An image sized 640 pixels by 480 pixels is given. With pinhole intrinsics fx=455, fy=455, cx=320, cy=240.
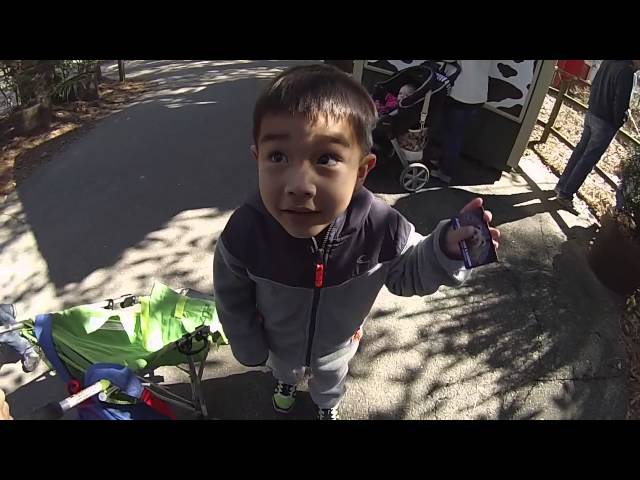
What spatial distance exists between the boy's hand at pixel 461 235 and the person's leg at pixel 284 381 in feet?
3.19

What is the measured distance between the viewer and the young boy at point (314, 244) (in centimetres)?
121

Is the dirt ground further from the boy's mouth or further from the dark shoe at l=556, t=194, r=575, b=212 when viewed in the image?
the boy's mouth

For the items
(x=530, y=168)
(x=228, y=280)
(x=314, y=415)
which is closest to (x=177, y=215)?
(x=314, y=415)

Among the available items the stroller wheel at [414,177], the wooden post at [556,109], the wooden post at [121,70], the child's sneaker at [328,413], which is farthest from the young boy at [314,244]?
the wooden post at [121,70]

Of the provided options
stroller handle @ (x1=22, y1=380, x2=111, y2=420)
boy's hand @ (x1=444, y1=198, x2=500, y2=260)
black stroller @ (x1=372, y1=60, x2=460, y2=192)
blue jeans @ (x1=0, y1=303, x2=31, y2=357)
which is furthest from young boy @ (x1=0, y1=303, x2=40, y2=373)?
black stroller @ (x1=372, y1=60, x2=460, y2=192)

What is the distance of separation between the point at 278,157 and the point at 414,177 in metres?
3.56

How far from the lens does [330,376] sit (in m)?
2.14

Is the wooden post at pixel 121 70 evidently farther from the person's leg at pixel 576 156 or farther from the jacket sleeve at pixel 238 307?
the jacket sleeve at pixel 238 307

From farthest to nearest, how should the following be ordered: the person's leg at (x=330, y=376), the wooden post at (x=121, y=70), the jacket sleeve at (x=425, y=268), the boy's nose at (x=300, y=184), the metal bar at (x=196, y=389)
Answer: the wooden post at (x=121, y=70) < the metal bar at (x=196, y=389) < the person's leg at (x=330, y=376) < the jacket sleeve at (x=425, y=268) < the boy's nose at (x=300, y=184)

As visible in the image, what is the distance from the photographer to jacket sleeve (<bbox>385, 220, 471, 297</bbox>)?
1473 mm

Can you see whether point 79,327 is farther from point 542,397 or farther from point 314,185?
point 542,397

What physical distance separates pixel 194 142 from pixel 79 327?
3787 mm

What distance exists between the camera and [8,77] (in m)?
5.51

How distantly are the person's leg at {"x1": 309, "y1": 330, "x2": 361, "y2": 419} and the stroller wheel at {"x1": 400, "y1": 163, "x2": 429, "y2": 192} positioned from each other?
8.78 ft
